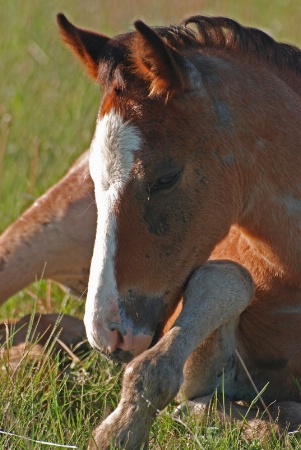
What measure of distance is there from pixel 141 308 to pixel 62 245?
1891mm

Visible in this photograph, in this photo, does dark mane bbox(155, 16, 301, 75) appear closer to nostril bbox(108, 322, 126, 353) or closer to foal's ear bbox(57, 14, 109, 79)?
foal's ear bbox(57, 14, 109, 79)

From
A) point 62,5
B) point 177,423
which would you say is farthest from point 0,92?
point 177,423

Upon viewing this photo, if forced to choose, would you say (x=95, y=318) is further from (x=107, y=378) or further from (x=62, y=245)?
(x=62, y=245)

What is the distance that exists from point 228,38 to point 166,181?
0.94m

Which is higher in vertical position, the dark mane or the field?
the dark mane

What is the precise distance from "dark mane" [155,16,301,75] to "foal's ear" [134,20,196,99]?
42 centimetres

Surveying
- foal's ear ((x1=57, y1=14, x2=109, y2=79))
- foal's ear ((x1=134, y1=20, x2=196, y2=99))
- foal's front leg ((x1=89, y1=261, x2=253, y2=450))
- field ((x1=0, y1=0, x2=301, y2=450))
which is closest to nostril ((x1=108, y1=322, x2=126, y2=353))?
foal's front leg ((x1=89, y1=261, x2=253, y2=450))

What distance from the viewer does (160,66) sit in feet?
11.8

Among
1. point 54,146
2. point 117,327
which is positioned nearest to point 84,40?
point 117,327

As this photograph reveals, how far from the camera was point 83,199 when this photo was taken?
17.8 ft

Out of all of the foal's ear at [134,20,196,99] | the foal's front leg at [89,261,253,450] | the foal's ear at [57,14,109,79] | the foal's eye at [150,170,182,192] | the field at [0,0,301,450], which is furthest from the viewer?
the foal's ear at [57,14,109,79]

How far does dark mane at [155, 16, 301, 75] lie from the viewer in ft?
13.5

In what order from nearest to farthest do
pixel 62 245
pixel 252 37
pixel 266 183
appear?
pixel 266 183 < pixel 252 37 < pixel 62 245

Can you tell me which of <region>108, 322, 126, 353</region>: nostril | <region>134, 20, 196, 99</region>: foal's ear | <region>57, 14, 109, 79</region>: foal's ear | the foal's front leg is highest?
<region>57, 14, 109, 79</region>: foal's ear
